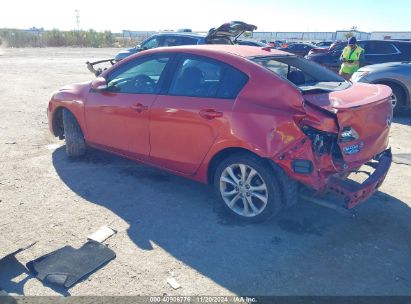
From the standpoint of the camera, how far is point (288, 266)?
3.04 m

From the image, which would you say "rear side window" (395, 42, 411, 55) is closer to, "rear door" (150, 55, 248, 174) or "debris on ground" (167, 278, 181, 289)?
"rear door" (150, 55, 248, 174)

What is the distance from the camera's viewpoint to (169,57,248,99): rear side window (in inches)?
141

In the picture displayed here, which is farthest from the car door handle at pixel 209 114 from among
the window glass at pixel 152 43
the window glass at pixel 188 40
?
the window glass at pixel 152 43

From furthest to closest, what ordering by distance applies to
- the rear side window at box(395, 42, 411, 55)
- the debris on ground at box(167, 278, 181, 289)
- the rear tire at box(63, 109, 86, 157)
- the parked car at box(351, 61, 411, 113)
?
the rear side window at box(395, 42, 411, 55)
the parked car at box(351, 61, 411, 113)
the rear tire at box(63, 109, 86, 157)
the debris on ground at box(167, 278, 181, 289)

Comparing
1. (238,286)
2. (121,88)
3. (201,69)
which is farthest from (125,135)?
(238,286)

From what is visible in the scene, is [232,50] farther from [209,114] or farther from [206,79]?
[209,114]

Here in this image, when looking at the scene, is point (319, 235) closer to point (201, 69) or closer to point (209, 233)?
point (209, 233)

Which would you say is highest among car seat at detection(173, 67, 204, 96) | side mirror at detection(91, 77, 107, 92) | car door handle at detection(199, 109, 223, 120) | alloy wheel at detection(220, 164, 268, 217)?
car seat at detection(173, 67, 204, 96)

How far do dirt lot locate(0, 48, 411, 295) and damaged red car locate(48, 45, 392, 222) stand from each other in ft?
1.23

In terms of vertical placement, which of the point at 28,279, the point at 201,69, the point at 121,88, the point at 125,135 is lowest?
the point at 28,279

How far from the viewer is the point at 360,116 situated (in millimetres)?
3369

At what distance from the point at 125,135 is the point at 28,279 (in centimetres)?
206

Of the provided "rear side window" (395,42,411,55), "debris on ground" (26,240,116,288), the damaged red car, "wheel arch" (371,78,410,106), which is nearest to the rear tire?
the damaged red car

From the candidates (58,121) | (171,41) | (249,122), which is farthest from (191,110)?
(171,41)
